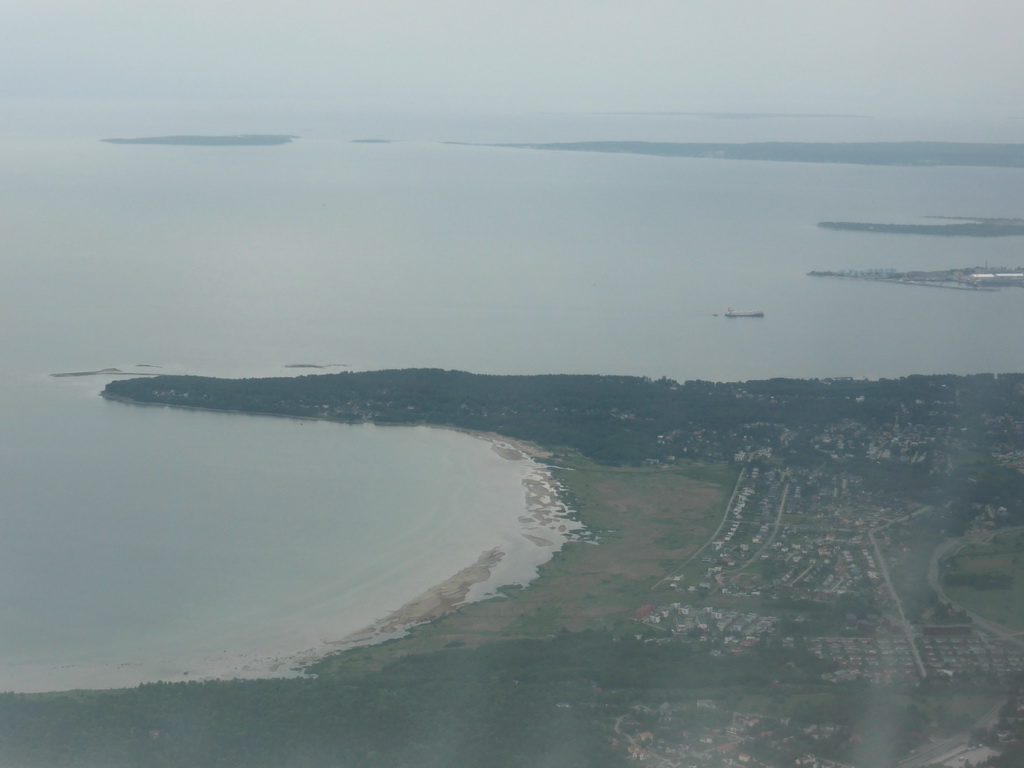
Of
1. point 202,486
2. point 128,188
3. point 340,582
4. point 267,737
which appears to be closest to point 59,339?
point 202,486

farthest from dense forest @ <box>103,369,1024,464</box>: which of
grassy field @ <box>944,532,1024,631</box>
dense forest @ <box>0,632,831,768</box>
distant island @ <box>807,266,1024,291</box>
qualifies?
distant island @ <box>807,266,1024,291</box>

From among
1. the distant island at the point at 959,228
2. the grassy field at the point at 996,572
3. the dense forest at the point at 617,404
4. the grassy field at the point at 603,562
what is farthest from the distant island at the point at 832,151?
the grassy field at the point at 996,572

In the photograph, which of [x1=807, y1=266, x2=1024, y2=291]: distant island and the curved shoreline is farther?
[x1=807, y1=266, x2=1024, y2=291]: distant island

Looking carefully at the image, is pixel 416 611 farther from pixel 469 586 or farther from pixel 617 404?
pixel 617 404

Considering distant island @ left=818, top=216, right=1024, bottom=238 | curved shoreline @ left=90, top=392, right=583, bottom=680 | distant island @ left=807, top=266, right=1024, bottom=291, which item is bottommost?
curved shoreline @ left=90, top=392, right=583, bottom=680

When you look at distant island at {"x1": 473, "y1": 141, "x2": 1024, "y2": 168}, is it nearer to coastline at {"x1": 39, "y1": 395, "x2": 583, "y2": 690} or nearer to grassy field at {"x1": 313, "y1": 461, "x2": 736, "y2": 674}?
grassy field at {"x1": 313, "y1": 461, "x2": 736, "y2": 674}

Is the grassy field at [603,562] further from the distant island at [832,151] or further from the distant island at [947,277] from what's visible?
the distant island at [832,151]

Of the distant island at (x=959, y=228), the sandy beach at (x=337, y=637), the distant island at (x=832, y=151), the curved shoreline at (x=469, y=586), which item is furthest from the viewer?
the distant island at (x=832, y=151)
